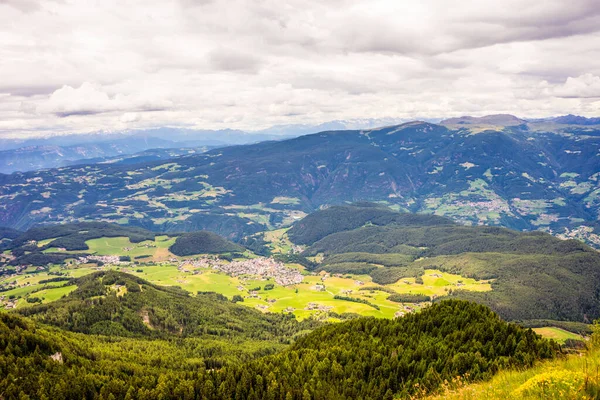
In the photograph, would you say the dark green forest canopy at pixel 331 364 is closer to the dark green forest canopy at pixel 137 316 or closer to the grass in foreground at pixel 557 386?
the grass in foreground at pixel 557 386

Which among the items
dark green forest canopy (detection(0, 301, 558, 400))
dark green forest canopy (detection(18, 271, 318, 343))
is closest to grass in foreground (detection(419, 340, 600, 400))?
dark green forest canopy (detection(0, 301, 558, 400))

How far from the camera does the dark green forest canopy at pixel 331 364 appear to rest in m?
51.0

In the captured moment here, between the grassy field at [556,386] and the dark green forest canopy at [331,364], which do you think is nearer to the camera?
the grassy field at [556,386]

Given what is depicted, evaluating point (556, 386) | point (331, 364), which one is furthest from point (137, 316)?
point (556, 386)

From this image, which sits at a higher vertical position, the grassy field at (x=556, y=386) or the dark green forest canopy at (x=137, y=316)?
the grassy field at (x=556, y=386)

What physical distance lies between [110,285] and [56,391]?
13725 centimetres

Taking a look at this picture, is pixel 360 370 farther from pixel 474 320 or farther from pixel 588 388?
pixel 588 388

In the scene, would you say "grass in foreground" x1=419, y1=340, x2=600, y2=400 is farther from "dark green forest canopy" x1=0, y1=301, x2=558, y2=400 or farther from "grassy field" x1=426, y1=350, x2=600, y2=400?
"dark green forest canopy" x1=0, y1=301, x2=558, y2=400

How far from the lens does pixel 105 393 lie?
62688 mm

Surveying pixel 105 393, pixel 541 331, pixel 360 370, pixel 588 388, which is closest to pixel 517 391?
pixel 588 388

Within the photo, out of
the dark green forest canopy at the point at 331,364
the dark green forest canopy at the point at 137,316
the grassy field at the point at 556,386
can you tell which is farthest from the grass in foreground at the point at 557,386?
the dark green forest canopy at the point at 137,316

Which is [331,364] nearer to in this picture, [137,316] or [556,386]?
[556,386]

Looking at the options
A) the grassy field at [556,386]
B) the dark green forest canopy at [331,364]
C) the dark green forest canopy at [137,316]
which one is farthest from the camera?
the dark green forest canopy at [137,316]

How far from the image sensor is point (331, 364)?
6606 cm
